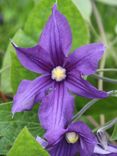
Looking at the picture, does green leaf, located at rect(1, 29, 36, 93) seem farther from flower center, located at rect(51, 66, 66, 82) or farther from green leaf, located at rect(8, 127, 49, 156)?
green leaf, located at rect(8, 127, 49, 156)

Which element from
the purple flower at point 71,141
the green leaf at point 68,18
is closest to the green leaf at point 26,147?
the purple flower at point 71,141

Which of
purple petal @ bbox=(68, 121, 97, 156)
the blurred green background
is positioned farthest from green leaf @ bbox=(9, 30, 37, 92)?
purple petal @ bbox=(68, 121, 97, 156)

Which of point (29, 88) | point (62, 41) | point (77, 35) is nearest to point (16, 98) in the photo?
point (29, 88)

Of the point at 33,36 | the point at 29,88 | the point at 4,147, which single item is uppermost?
the point at 33,36

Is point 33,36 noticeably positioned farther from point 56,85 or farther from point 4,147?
point 4,147

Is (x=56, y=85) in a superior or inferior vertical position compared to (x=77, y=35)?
inferior

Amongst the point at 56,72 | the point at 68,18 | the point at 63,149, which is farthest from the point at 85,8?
the point at 63,149

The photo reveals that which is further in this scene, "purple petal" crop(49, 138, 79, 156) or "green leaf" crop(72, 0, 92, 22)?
"green leaf" crop(72, 0, 92, 22)
